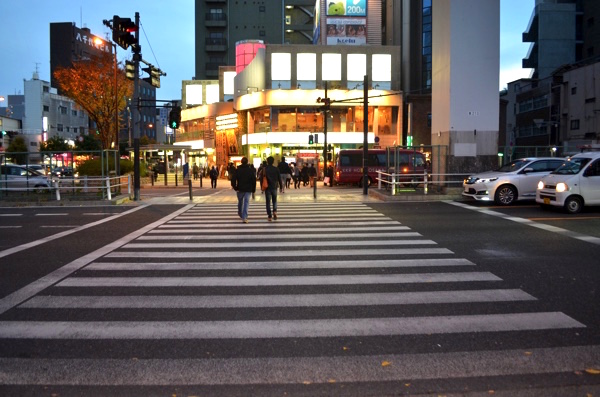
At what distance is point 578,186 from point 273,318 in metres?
13.3

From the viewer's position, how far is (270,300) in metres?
7.18

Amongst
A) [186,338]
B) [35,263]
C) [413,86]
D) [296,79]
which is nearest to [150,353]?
[186,338]

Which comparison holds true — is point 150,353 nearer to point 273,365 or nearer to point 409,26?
point 273,365

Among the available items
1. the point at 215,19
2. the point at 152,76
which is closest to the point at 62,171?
the point at 152,76

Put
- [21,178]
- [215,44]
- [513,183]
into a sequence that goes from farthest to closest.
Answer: [215,44]
[21,178]
[513,183]

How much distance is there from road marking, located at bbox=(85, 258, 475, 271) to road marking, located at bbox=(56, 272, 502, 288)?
0.75 metres

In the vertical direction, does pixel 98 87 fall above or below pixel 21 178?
above

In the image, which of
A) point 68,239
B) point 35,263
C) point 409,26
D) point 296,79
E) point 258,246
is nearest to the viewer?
point 35,263

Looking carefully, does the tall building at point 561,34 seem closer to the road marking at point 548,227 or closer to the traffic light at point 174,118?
the traffic light at point 174,118

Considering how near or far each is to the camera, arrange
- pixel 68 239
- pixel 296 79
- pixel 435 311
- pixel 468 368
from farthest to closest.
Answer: pixel 296 79 < pixel 68 239 < pixel 435 311 < pixel 468 368

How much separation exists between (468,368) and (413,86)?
58.6m

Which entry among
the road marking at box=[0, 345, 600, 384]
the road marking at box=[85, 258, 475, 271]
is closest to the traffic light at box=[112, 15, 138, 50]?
the road marking at box=[85, 258, 475, 271]

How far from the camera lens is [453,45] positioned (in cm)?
2420

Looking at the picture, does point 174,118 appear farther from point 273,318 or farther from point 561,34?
point 561,34
